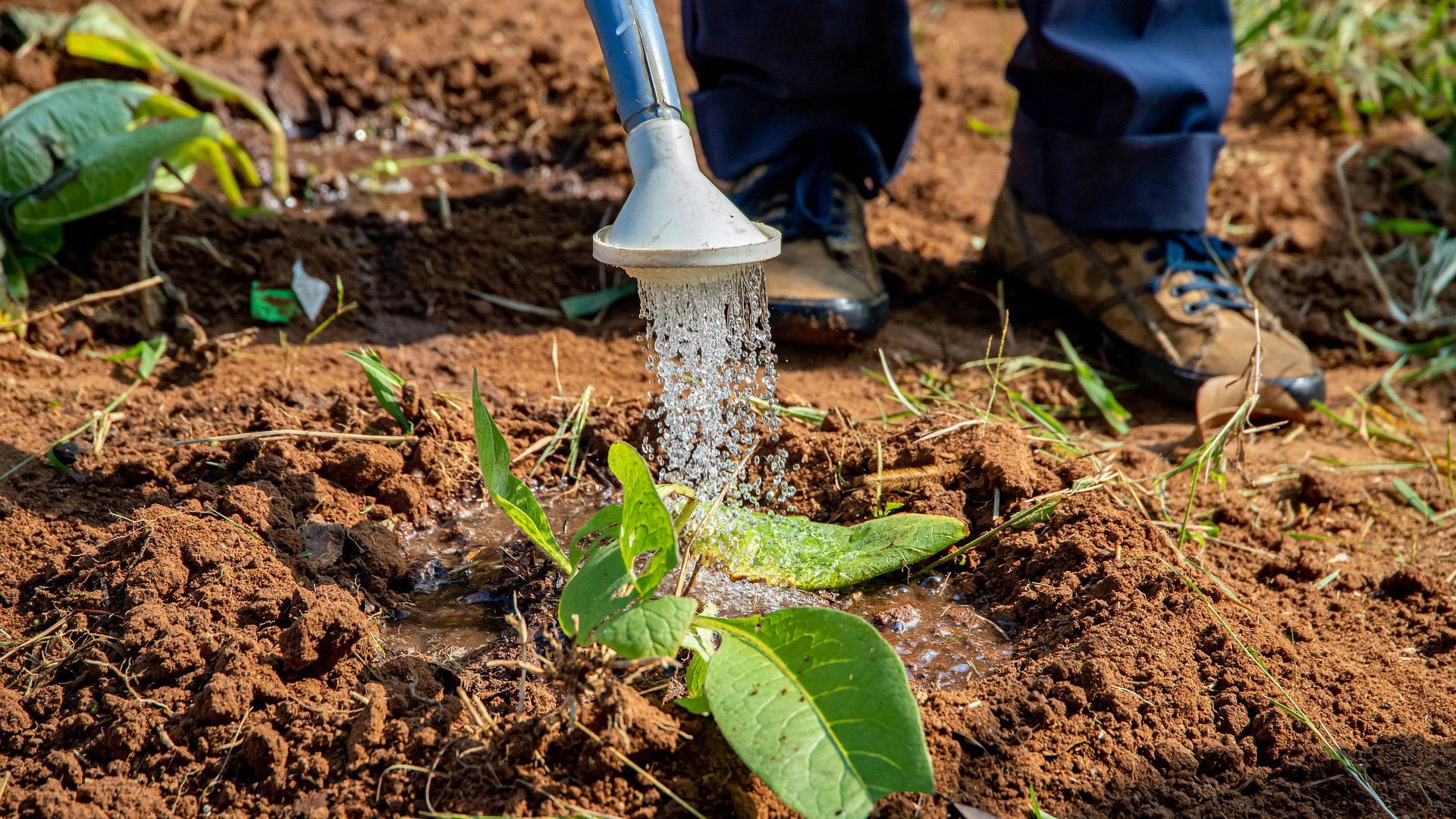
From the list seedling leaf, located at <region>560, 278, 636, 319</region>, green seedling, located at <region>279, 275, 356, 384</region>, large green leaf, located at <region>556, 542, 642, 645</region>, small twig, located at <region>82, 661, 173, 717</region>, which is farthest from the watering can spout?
seedling leaf, located at <region>560, 278, 636, 319</region>

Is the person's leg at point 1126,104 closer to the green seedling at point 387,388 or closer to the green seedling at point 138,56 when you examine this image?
the green seedling at point 387,388

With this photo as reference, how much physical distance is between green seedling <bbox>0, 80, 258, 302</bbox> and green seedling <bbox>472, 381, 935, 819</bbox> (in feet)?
5.42

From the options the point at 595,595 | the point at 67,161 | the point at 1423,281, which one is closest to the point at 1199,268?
the point at 1423,281

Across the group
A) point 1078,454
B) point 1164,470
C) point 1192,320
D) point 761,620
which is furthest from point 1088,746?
point 1192,320

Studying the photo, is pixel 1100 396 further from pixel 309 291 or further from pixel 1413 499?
pixel 309 291

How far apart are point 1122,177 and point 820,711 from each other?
1.74 m

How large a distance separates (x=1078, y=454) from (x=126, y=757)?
5.19 feet

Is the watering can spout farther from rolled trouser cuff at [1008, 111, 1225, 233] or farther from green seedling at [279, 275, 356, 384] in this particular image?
rolled trouser cuff at [1008, 111, 1225, 233]

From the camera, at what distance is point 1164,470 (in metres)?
2.09

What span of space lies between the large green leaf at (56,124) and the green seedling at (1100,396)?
243 cm

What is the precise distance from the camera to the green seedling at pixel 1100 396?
235cm

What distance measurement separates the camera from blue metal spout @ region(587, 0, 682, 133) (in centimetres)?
142

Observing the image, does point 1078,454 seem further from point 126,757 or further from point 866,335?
point 126,757

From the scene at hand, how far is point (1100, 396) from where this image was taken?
2.39 m
